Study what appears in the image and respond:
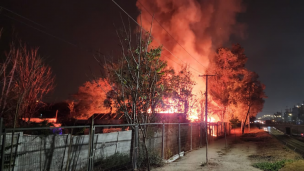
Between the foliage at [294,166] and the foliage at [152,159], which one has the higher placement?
the foliage at [152,159]

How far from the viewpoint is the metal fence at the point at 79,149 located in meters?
6.09

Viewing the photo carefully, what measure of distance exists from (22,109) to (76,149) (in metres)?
3.31

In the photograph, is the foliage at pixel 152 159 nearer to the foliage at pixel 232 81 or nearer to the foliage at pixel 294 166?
the foliage at pixel 294 166

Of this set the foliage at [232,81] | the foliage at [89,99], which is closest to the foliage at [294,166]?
the foliage at [89,99]

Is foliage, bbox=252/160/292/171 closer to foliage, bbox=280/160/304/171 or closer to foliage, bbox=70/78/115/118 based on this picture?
foliage, bbox=280/160/304/171

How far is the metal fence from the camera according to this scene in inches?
240

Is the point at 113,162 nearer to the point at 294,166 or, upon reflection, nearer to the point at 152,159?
the point at 152,159

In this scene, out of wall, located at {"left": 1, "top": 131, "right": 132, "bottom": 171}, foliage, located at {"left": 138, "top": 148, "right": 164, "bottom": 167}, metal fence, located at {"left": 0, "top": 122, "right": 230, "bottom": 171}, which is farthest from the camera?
foliage, located at {"left": 138, "top": 148, "right": 164, "bottom": 167}

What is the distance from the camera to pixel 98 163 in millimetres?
8578

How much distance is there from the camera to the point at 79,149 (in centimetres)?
803

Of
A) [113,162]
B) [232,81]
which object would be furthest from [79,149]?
[232,81]

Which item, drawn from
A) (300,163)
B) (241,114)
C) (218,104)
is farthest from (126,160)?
(241,114)

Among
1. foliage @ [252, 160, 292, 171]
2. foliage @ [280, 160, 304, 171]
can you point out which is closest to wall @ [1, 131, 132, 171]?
foliage @ [252, 160, 292, 171]

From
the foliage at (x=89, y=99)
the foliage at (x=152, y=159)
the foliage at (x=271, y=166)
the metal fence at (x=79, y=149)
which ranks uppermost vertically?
the foliage at (x=89, y=99)
